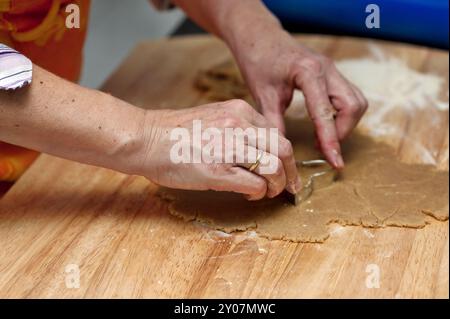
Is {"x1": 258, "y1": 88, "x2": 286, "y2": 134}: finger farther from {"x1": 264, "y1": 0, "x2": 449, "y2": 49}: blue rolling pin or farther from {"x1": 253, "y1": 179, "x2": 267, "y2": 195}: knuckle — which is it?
{"x1": 264, "y1": 0, "x2": 449, "y2": 49}: blue rolling pin

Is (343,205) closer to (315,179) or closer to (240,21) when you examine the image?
(315,179)

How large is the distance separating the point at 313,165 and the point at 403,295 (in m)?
0.33

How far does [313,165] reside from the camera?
1.17 meters

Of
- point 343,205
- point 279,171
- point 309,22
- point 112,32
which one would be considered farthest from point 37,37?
point 112,32

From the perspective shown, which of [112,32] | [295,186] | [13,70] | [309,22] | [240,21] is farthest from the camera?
[112,32]

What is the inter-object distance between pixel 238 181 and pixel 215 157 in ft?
0.16

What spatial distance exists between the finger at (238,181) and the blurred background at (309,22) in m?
0.82

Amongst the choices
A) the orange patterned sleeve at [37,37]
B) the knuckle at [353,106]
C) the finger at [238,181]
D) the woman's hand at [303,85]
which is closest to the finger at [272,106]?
the woman's hand at [303,85]

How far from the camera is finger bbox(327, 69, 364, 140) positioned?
1.16 metres

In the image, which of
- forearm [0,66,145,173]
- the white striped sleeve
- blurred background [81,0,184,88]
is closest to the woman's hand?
forearm [0,66,145,173]

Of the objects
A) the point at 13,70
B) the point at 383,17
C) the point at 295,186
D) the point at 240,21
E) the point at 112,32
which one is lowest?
the point at 112,32

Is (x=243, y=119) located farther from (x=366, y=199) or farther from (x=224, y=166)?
(x=366, y=199)

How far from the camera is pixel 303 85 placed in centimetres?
118
